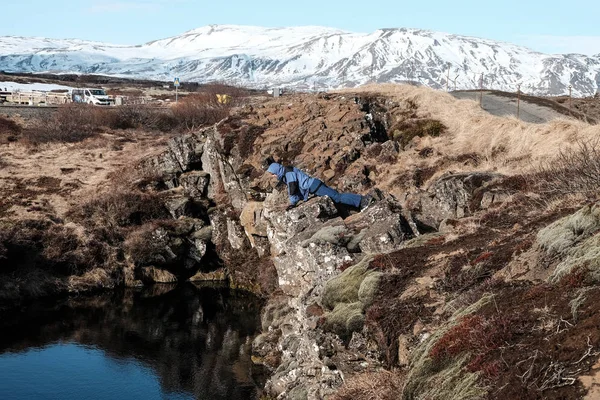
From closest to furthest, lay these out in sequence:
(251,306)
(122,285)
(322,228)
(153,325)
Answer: (322,228), (153,325), (251,306), (122,285)

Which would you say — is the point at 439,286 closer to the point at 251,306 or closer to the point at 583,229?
the point at 583,229

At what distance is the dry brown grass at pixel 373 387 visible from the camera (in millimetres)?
16484

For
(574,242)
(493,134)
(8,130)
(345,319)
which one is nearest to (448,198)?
(493,134)

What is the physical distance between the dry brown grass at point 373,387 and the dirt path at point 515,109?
34.1m

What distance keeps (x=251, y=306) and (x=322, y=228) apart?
39.1ft

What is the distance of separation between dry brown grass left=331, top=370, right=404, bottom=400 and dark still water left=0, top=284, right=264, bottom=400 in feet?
38.5

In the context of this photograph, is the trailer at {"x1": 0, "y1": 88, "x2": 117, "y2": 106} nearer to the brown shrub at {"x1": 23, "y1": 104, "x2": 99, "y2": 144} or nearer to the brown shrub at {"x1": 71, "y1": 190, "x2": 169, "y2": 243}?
the brown shrub at {"x1": 23, "y1": 104, "x2": 99, "y2": 144}

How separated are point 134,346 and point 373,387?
2202 centimetres

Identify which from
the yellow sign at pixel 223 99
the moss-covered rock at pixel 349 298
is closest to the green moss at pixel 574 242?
the moss-covered rock at pixel 349 298

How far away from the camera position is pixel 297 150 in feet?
162

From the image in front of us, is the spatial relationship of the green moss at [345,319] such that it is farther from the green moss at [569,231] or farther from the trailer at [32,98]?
the trailer at [32,98]

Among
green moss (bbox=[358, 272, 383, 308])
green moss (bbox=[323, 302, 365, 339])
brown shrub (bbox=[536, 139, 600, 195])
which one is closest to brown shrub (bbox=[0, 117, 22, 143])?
green moss (bbox=[323, 302, 365, 339])

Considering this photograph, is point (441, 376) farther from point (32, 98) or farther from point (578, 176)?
point (32, 98)

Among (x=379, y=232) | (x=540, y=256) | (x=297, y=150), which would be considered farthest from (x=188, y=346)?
(x=540, y=256)
